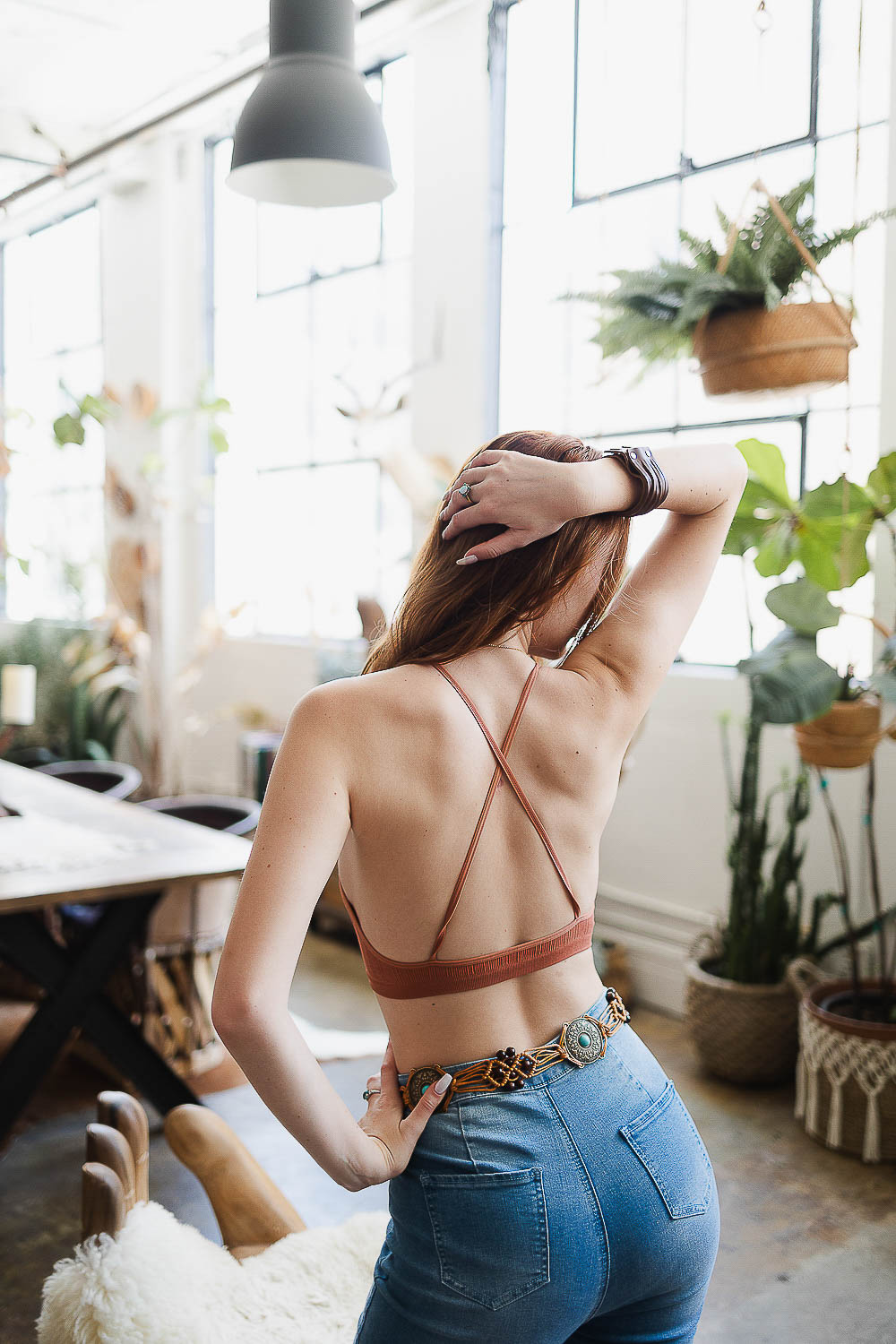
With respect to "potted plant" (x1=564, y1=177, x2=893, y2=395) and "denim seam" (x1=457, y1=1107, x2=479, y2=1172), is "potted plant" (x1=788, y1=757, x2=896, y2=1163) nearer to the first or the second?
"potted plant" (x1=564, y1=177, x2=893, y2=395)

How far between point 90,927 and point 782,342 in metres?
2.32

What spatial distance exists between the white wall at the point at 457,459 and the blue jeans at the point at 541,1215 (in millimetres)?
2818

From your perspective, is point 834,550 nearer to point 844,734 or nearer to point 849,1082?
point 844,734

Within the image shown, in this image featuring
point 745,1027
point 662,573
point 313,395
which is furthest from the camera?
point 313,395

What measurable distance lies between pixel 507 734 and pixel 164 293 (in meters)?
6.79

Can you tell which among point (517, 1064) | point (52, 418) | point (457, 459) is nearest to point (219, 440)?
point (457, 459)

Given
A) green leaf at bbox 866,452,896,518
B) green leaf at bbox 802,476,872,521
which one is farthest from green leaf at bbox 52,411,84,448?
green leaf at bbox 866,452,896,518

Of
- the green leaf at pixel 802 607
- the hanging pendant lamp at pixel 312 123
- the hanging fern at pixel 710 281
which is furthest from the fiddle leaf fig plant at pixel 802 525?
the hanging pendant lamp at pixel 312 123

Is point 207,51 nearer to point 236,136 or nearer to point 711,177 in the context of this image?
point 711,177

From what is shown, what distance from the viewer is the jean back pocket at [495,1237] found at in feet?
3.28

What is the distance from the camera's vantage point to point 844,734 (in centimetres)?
293

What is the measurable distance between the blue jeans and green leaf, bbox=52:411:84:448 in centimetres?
608

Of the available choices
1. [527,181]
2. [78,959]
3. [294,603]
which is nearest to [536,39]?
[527,181]

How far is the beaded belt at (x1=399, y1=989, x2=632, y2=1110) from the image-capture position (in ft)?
3.43
